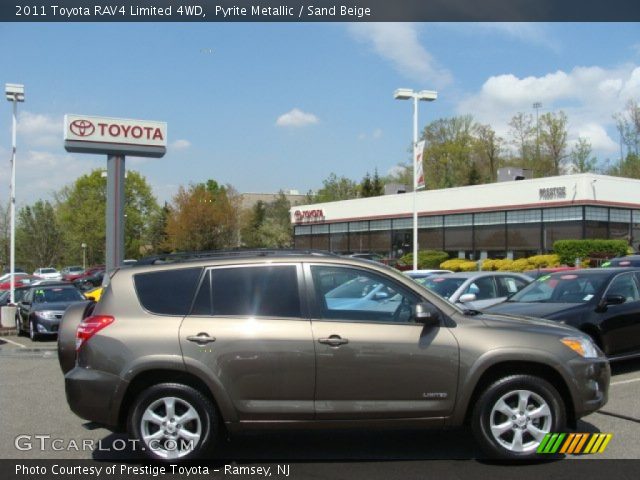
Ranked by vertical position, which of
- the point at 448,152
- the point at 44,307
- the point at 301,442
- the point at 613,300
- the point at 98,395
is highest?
the point at 448,152

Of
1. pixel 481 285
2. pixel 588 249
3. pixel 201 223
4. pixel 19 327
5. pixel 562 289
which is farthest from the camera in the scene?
pixel 201 223

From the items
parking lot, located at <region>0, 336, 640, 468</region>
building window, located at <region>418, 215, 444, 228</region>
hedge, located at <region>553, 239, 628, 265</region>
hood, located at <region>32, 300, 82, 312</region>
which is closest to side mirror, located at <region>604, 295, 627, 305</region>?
parking lot, located at <region>0, 336, 640, 468</region>

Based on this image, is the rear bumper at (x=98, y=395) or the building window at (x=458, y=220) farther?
the building window at (x=458, y=220)

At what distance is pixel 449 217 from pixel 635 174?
2462cm

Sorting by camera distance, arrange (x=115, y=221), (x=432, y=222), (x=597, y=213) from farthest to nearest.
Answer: (x=432, y=222) < (x=597, y=213) < (x=115, y=221)

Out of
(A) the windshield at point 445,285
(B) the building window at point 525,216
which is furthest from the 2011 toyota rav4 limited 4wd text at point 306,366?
(B) the building window at point 525,216

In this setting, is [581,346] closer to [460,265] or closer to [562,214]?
[460,265]

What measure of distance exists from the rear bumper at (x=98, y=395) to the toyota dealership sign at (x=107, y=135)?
1795 cm

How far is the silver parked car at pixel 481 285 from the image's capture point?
12141 millimetres

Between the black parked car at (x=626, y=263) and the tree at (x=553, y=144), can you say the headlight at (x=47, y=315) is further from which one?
the tree at (x=553, y=144)

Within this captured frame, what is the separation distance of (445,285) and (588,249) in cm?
2338

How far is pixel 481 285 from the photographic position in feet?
41.1

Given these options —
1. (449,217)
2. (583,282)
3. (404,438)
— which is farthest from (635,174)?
(404,438)

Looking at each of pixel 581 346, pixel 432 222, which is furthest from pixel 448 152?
pixel 581 346
